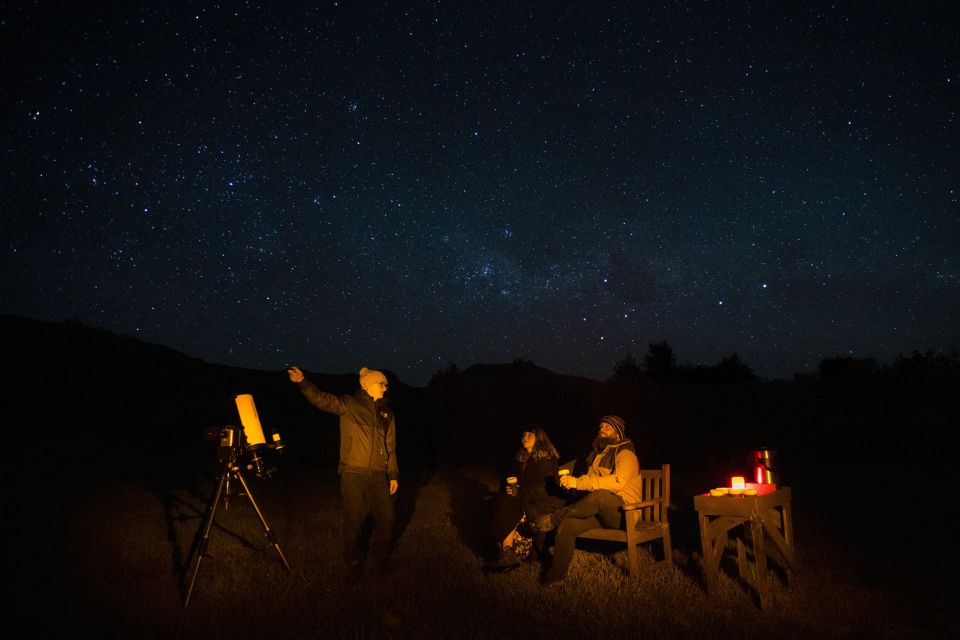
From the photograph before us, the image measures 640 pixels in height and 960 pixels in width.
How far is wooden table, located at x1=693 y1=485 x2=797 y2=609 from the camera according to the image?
17.9 ft

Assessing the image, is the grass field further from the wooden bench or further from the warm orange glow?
the warm orange glow

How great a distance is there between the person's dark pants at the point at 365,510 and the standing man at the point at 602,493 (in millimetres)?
1581

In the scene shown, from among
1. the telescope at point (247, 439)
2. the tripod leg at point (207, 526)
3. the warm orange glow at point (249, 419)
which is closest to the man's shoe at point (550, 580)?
the telescope at point (247, 439)

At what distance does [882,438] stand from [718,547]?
1717 cm

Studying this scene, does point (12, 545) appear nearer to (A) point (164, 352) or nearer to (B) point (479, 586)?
(B) point (479, 586)

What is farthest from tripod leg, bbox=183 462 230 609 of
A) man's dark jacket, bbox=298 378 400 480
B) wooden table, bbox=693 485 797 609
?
wooden table, bbox=693 485 797 609

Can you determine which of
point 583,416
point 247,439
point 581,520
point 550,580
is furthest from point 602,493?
point 583,416

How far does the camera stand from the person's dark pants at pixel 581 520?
637cm

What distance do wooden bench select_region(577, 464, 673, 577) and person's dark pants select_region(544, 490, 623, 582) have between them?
9 centimetres

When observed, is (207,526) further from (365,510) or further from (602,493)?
(602,493)

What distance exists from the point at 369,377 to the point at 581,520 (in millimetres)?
2384

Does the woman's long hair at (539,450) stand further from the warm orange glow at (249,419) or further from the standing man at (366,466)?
the warm orange glow at (249,419)

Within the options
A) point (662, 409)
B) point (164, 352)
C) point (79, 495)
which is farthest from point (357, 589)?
point (164, 352)

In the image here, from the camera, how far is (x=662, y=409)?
2116 cm
